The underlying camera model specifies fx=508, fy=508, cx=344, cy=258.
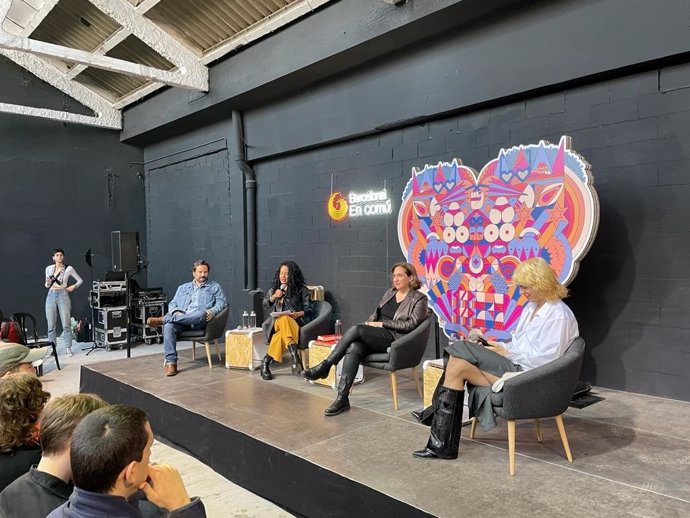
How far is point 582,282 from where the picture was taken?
12.8ft

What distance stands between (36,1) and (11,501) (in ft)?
23.5

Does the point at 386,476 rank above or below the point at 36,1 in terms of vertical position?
below

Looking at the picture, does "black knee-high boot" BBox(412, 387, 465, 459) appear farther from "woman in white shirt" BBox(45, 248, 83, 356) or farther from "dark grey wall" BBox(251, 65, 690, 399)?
"woman in white shirt" BBox(45, 248, 83, 356)

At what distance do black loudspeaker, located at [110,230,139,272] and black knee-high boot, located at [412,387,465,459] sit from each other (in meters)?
4.98

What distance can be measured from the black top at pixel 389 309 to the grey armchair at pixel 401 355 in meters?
0.39

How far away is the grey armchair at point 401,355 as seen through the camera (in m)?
3.59

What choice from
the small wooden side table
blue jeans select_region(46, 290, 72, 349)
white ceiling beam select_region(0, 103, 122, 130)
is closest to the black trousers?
the small wooden side table

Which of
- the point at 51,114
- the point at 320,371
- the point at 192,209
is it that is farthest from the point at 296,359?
the point at 51,114

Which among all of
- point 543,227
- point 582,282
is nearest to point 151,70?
point 543,227

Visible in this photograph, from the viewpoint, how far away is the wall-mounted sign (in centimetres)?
532

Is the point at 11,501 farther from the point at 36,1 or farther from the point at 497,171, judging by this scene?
the point at 36,1

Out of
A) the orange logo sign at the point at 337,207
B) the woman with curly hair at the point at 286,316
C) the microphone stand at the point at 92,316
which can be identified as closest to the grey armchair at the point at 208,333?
the woman with curly hair at the point at 286,316

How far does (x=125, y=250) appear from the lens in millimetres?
6441

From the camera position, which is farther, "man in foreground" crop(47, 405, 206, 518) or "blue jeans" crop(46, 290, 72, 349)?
"blue jeans" crop(46, 290, 72, 349)
